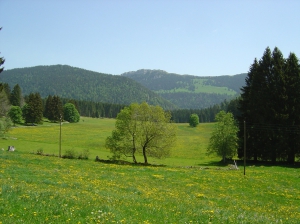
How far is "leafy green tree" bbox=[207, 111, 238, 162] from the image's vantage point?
179ft

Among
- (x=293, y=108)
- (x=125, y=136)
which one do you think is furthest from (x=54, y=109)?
(x=293, y=108)

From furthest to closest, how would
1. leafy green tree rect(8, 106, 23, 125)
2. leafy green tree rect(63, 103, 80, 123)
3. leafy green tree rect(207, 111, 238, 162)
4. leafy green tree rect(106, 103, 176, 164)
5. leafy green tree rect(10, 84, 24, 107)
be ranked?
1. leafy green tree rect(63, 103, 80, 123)
2. leafy green tree rect(10, 84, 24, 107)
3. leafy green tree rect(8, 106, 23, 125)
4. leafy green tree rect(207, 111, 238, 162)
5. leafy green tree rect(106, 103, 176, 164)

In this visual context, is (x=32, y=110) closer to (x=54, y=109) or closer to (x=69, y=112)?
(x=54, y=109)

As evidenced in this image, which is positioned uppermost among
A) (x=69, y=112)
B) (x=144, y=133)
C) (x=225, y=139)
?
(x=69, y=112)

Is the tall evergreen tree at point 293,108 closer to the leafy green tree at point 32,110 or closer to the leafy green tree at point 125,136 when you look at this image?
the leafy green tree at point 125,136

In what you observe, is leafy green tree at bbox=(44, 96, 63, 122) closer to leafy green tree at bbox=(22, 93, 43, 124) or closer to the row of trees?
leafy green tree at bbox=(22, 93, 43, 124)

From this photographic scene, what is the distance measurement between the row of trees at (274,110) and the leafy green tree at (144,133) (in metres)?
15.4

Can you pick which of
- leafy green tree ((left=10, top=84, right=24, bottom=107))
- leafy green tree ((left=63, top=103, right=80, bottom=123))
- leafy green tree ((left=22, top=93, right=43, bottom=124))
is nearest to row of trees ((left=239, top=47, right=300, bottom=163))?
leafy green tree ((left=22, top=93, right=43, bottom=124))

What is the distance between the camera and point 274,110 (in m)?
50.4

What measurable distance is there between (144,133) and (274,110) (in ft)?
76.5

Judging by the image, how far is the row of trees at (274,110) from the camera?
49.8 m

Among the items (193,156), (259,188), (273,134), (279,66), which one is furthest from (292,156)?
(259,188)

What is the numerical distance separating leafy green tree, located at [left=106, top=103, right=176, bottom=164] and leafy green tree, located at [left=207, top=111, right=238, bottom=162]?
10458 mm

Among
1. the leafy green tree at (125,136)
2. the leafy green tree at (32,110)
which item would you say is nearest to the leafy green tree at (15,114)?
the leafy green tree at (32,110)
